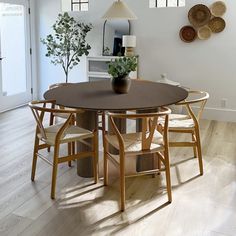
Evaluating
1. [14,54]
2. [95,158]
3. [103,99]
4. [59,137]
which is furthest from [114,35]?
[59,137]

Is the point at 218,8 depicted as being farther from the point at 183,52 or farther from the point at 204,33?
the point at 183,52

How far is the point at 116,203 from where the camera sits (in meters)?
2.67

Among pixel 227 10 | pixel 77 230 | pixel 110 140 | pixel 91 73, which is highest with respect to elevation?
pixel 227 10

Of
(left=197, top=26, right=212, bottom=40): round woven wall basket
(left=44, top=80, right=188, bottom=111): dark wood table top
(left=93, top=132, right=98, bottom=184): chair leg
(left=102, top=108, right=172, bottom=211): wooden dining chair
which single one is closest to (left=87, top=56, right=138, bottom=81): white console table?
(left=197, top=26, right=212, bottom=40): round woven wall basket

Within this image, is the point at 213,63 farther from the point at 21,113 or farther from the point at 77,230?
the point at 77,230

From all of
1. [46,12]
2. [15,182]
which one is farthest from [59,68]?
[15,182]

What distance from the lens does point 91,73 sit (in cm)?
538

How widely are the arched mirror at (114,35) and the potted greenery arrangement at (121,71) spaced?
7.89 ft

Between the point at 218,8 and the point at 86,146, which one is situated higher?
the point at 218,8

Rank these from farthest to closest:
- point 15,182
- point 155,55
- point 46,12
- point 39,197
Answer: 1. point 46,12
2. point 155,55
3. point 15,182
4. point 39,197

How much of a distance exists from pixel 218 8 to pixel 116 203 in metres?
3.39

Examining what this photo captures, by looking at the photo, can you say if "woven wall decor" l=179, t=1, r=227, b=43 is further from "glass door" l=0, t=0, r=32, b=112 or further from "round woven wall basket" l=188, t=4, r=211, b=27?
"glass door" l=0, t=0, r=32, b=112

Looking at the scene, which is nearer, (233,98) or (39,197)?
(39,197)

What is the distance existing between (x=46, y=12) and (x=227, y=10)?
3.07 metres
